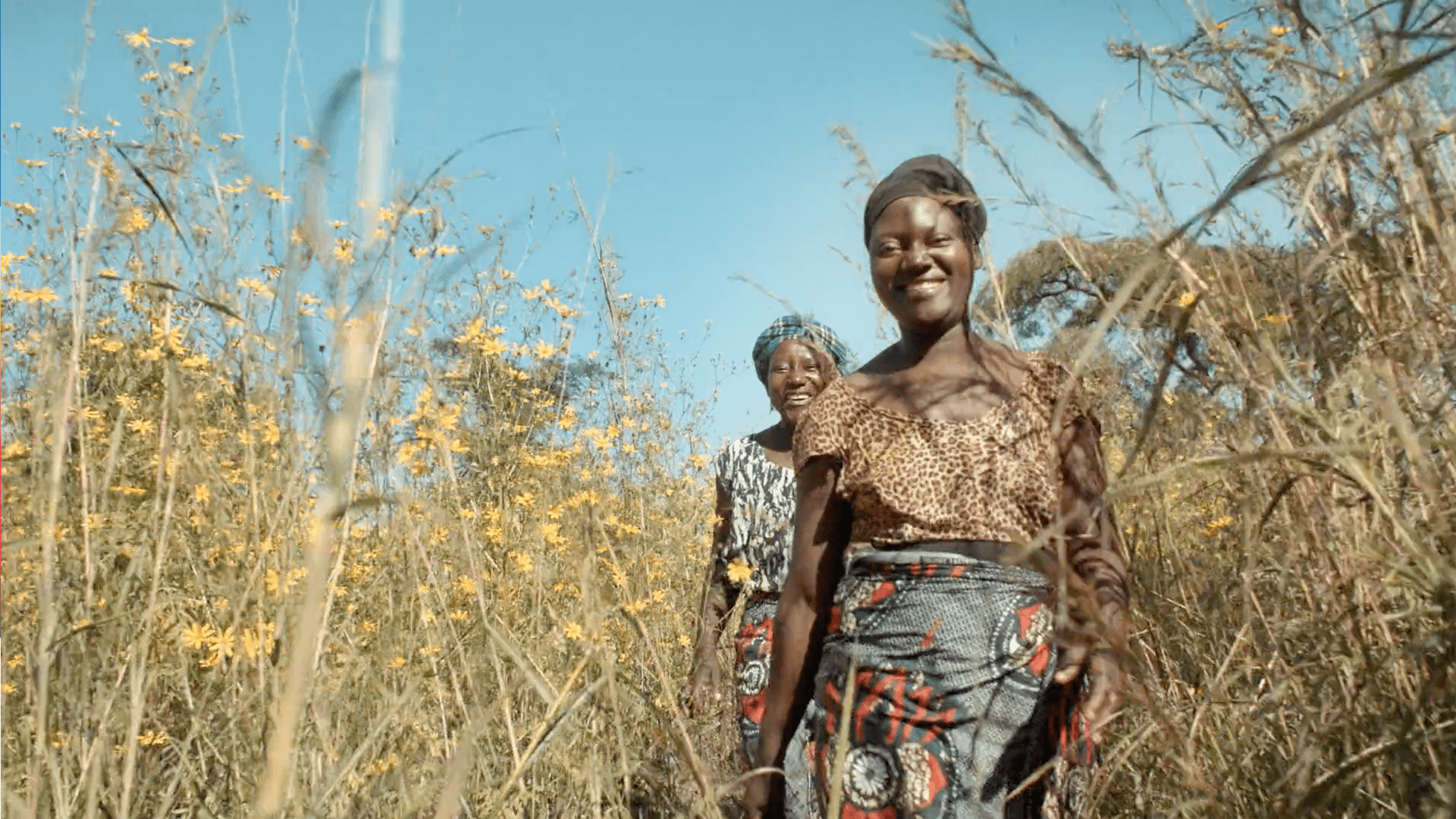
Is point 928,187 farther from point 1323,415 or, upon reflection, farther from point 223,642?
point 223,642

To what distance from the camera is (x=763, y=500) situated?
4.00m

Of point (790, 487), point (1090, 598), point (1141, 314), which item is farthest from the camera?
point (790, 487)

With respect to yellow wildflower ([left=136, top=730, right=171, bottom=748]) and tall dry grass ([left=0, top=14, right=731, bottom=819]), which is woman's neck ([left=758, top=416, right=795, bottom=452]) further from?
yellow wildflower ([left=136, top=730, right=171, bottom=748])

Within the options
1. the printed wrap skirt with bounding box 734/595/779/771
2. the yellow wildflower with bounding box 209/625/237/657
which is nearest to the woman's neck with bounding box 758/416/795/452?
the printed wrap skirt with bounding box 734/595/779/771

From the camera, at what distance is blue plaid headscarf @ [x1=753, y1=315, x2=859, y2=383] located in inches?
176

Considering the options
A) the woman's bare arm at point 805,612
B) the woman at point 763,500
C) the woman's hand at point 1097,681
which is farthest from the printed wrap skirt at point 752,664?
the woman's hand at point 1097,681

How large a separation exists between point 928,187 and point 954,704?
0.89m

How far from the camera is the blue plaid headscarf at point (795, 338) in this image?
4.47 m

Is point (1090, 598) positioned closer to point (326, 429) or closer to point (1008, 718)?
point (326, 429)

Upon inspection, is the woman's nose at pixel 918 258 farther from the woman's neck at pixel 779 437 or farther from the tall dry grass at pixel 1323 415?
the woman's neck at pixel 779 437

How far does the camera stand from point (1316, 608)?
1.49 meters

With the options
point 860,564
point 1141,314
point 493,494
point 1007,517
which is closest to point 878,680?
point 860,564

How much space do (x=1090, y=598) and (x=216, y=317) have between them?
1.40 metres

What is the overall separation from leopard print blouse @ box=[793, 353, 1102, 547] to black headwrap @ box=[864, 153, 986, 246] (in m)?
0.29
